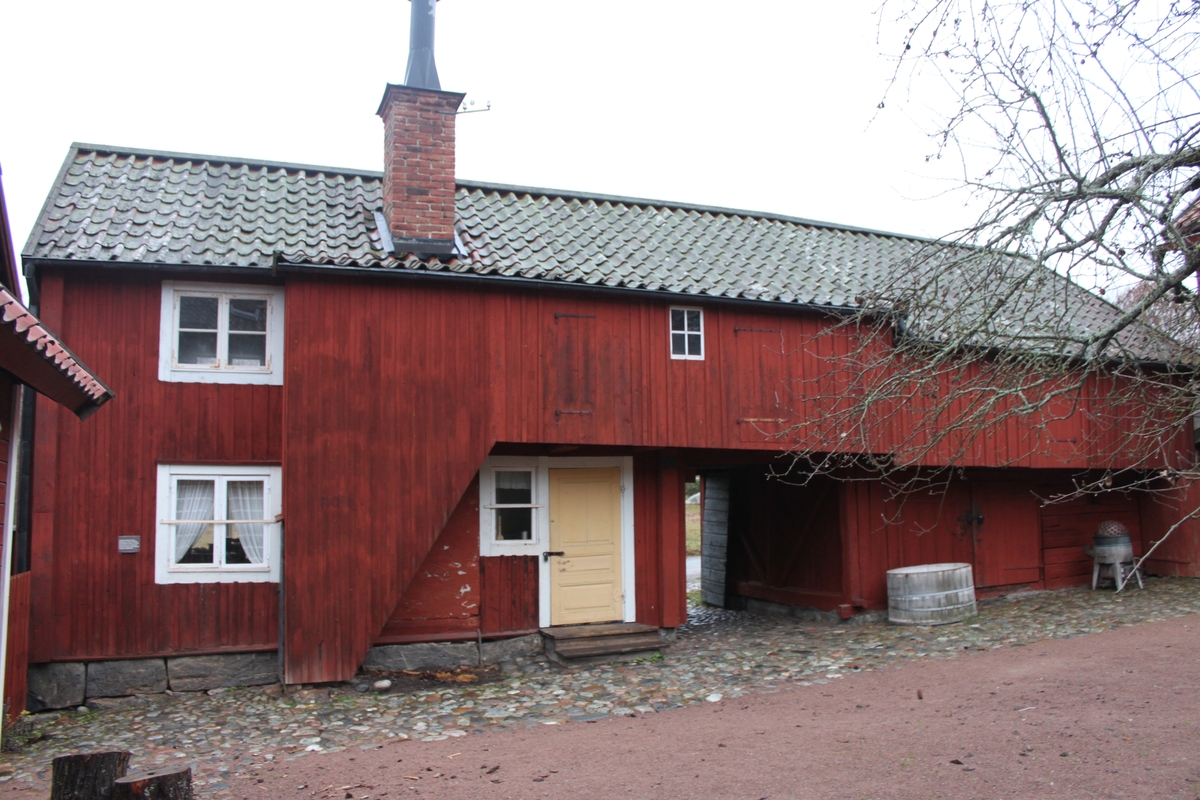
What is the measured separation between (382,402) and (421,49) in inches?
193

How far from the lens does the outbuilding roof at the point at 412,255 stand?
1009 cm

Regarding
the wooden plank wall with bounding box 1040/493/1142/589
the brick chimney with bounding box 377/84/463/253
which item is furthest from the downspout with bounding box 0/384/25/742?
the wooden plank wall with bounding box 1040/493/1142/589

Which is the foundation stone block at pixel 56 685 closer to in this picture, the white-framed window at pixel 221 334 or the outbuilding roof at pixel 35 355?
the white-framed window at pixel 221 334

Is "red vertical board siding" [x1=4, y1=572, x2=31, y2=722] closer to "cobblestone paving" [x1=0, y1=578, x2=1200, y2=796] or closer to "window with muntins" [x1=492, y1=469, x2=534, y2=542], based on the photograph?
"cobblestone paving" [x1=0, y1=578, x2=1200, y2=796]

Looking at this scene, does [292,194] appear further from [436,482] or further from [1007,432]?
[1007,432]

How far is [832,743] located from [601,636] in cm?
424

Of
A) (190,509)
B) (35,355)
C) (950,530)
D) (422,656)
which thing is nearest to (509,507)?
(422,656)

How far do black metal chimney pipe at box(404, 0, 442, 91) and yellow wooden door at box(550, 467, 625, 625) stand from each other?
17.3 ft

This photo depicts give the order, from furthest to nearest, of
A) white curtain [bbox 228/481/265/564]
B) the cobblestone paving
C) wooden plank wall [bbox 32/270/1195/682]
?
white curtain [bbox 228/481/265/564], wooden plank wall [bbox 32/270/1195/682], the cobblestone paving

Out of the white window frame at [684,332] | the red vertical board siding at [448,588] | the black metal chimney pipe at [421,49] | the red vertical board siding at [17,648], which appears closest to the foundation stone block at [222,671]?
→ the red vertical board siding at [448,588]

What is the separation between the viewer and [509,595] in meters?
11.4

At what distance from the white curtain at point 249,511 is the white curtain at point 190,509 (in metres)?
0.24

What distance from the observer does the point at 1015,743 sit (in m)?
6.95

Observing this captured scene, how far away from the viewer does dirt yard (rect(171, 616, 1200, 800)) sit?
A: 6254 millimetres
